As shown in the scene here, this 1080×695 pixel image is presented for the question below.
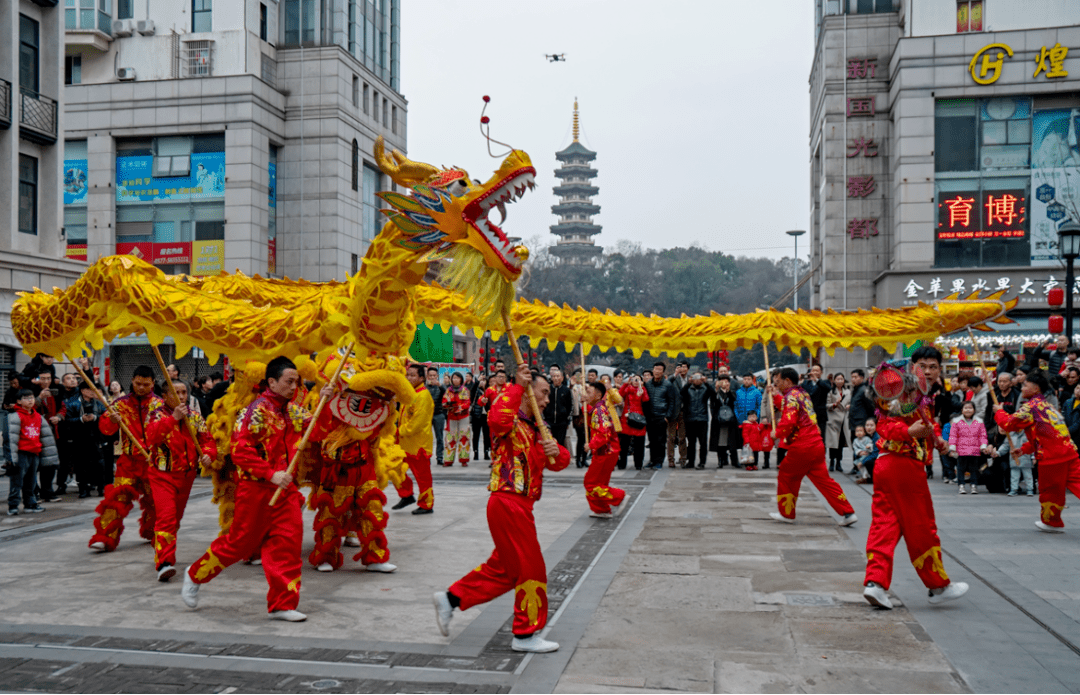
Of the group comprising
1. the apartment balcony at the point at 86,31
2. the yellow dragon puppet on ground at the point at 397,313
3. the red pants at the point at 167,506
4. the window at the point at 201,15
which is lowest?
the red pants at the point at 167,506

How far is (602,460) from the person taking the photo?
29.8 feet

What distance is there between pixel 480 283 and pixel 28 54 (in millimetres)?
16178

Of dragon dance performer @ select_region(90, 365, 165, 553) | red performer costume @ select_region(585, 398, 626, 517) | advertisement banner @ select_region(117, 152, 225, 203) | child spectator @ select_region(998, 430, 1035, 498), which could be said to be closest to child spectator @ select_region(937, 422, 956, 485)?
child spectator @ select_region(998, 430, 1035, 498)

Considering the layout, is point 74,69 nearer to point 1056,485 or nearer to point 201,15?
point 201,15

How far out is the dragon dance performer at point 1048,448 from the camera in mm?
7988

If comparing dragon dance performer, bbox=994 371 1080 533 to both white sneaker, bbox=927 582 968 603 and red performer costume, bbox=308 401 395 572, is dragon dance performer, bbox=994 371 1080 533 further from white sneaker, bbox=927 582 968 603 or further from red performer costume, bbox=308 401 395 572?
red performer costume, bbox=308 401 395 572

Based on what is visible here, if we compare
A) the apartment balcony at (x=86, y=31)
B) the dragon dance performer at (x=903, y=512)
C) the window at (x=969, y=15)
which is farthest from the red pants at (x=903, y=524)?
the apartment balcony at (x=86, y=31)

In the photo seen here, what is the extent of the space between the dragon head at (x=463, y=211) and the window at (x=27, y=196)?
566 inches

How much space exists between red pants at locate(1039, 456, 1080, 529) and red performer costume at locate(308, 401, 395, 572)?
591 cm

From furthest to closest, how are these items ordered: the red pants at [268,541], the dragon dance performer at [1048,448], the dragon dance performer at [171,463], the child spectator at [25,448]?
the child spectator at [25,448], the dragon dance performer at [1048,448], the dragon dance performer at [171,463], the red pants at [268,541]

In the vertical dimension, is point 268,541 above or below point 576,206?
below

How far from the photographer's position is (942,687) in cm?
411

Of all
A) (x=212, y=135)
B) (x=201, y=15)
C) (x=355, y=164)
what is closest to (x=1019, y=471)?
(x=212, y=135)

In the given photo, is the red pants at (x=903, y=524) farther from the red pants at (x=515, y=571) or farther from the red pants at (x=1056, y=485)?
the red pants at (x=1056, y=485)
